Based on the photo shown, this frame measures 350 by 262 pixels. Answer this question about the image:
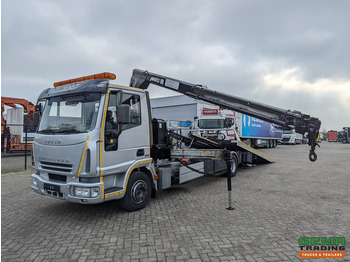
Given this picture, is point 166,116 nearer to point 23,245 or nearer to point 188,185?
point 188,185

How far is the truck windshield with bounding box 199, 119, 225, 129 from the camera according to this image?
51.8ft

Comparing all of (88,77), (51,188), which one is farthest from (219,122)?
(51,188)

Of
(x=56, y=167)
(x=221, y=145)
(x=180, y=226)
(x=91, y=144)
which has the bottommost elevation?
(x=180, y=226)

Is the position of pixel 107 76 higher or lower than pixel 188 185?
higher

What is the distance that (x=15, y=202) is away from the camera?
242 inches

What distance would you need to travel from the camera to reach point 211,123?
52.5ft

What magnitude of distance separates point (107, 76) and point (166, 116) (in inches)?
1154

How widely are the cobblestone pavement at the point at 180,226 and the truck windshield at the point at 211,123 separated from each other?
8781 millimetres

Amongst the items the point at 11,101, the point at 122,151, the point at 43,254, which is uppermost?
the point at 11,101

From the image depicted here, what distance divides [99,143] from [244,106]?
14.1 feet

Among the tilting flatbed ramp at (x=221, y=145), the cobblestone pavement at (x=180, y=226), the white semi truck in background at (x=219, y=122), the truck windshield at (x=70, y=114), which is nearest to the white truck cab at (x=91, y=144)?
the truck windshield at (x=70, y=114)

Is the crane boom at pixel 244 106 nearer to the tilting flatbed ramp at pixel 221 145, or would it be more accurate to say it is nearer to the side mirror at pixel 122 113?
the tilting flatbed ramp at pixel 221 145

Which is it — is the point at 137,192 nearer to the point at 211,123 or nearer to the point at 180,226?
the point at 180,226

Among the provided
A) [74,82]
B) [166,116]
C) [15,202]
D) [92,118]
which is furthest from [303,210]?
[166,116]
